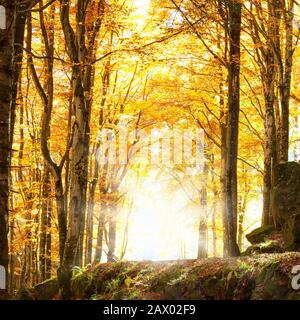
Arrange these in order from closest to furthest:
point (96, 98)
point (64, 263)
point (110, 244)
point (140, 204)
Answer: point (64, 263), point (96, 98), point (110, 244), point (140, 204)

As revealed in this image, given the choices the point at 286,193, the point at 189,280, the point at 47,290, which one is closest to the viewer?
the point at 189,280

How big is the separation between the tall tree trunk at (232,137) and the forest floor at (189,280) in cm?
190

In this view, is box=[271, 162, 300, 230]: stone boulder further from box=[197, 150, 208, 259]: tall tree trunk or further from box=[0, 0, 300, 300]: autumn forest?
box=[197, 150, 208, 259]: tall tree trunk

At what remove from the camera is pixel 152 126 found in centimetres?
1831

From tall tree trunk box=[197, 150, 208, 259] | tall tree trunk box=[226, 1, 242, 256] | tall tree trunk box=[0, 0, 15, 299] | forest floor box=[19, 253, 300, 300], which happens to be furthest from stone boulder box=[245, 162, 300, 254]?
tall tree trunk box=[197, 150, 208, 259]

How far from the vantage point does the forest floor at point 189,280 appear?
6039 mm

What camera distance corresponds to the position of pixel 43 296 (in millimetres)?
11047

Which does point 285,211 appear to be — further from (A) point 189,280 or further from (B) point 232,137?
(A) point 189,280

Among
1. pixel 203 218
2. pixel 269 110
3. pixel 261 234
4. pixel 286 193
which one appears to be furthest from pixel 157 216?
pixel 286 193

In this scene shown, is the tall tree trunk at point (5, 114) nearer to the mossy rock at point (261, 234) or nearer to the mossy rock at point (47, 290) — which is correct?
the mossy rock at point (47, 290)

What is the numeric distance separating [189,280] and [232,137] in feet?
12.8

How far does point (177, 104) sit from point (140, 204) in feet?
39.9
